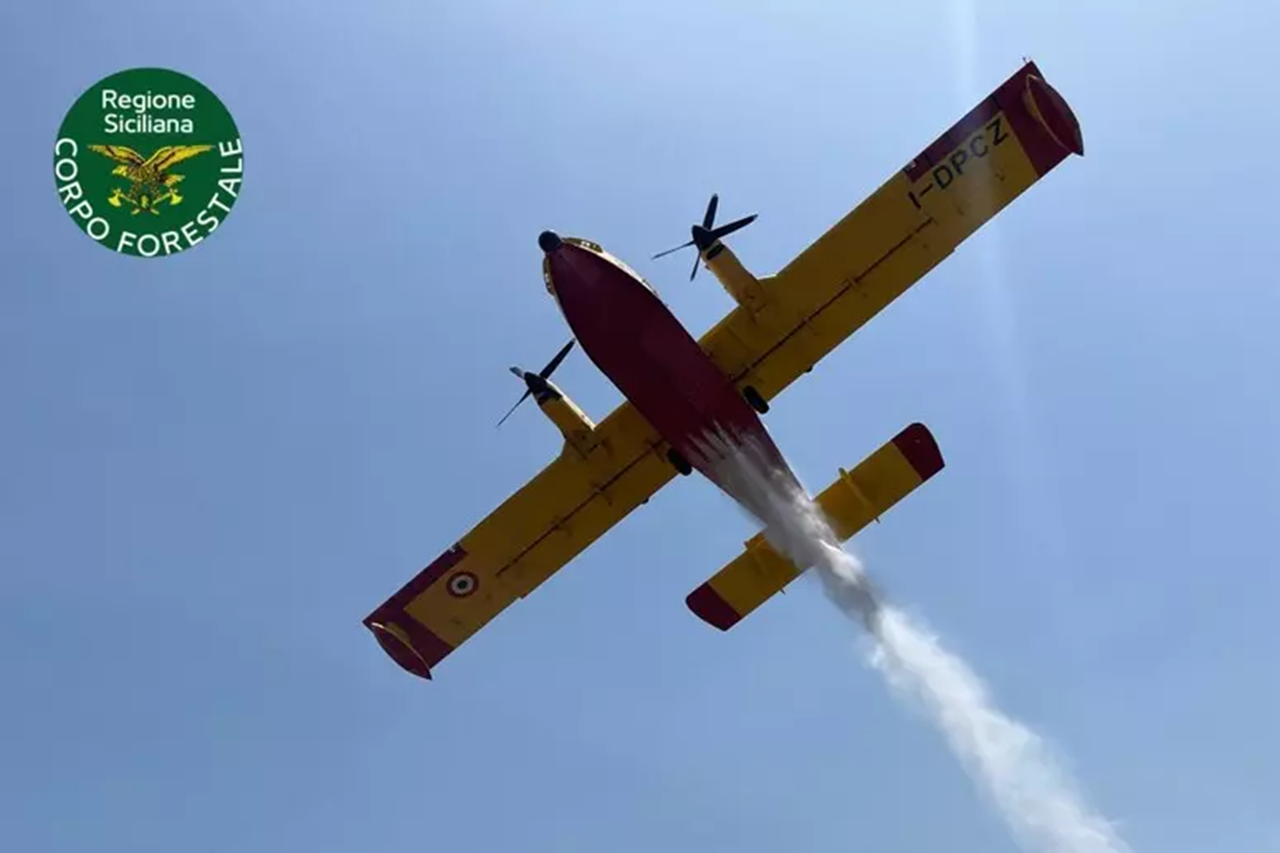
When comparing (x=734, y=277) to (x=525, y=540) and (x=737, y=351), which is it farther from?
→ (x=525, y=540)

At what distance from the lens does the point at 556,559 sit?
26688 millimetres

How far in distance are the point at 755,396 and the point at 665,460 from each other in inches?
98.1

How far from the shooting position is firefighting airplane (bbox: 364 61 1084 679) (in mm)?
22484

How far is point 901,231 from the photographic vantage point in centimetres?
2333

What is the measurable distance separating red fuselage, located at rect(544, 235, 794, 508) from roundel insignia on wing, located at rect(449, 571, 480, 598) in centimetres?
578

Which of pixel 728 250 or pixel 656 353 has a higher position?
pixel 728 250

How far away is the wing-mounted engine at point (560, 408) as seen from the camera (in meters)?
24.7

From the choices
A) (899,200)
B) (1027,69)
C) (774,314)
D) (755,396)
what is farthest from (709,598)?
(1027,69)

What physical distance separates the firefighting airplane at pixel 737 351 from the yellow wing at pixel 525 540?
36 millimetres

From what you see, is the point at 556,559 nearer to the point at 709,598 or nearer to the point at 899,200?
the point at 709,598

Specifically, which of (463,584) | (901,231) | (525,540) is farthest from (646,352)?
(463,584)

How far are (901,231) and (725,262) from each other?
136 inches

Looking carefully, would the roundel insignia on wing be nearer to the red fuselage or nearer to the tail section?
the tail section

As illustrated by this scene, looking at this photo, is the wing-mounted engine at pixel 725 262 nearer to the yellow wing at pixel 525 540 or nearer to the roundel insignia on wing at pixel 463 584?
the yellow wing at pixel 525 540
